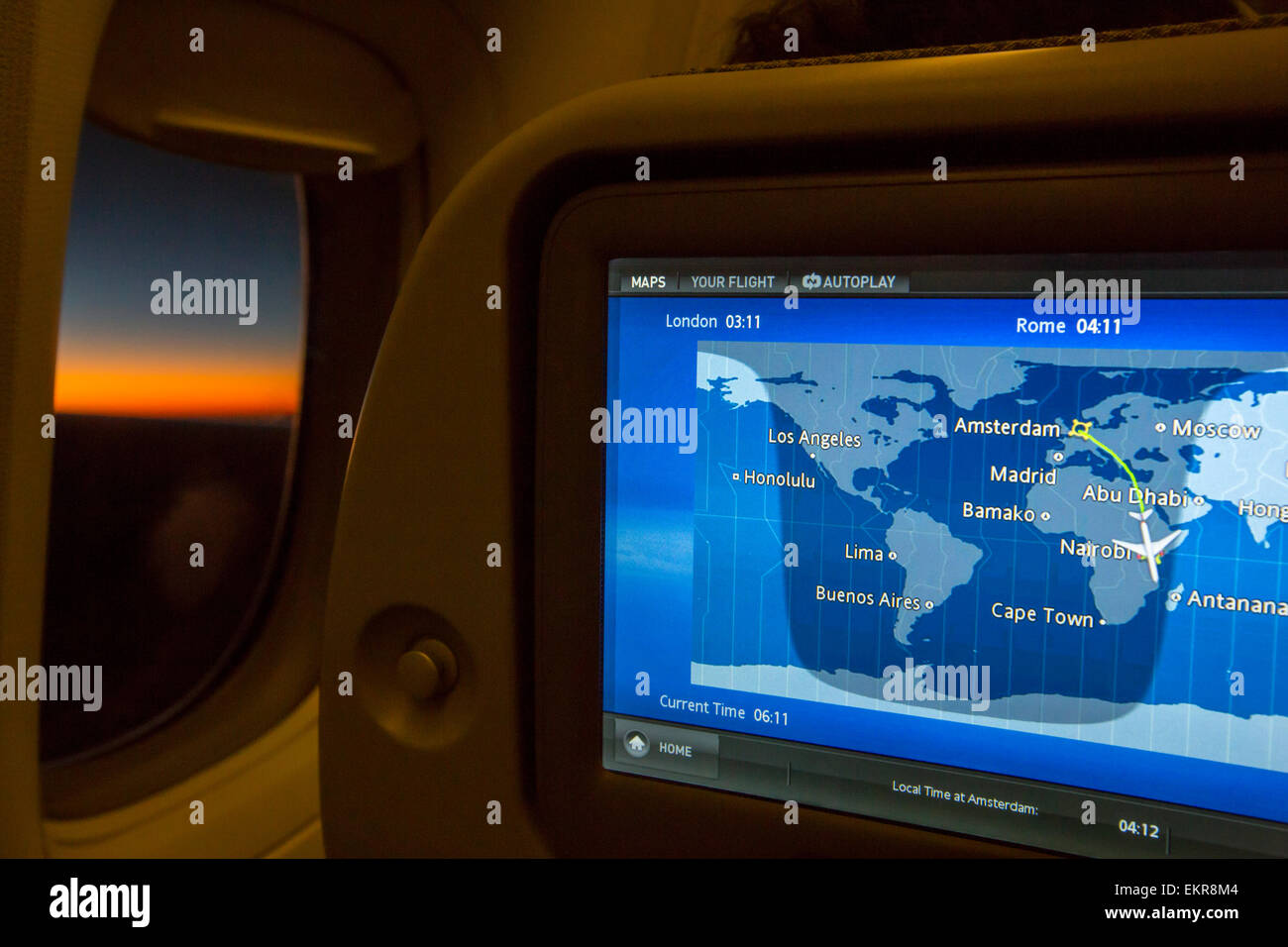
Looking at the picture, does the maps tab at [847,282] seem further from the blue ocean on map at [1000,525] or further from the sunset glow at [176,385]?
the sunset glow at [176,385]

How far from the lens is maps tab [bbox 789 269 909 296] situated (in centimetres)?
76

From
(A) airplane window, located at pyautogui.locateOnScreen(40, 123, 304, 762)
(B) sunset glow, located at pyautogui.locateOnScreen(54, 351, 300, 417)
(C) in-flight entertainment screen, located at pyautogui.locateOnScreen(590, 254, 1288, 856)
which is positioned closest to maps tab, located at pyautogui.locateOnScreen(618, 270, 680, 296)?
(C) in-flight entertainment screen, located at pyautogui.locateOnScreen(590, 254, 1288, 856)

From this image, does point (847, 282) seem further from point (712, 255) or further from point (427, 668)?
point (427, 668)

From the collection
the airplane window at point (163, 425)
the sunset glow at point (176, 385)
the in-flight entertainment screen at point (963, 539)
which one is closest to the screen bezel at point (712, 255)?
the in-flight entertainment screen at point (963, 539)

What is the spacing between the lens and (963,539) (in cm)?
75

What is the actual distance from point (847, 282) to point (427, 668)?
521 mm

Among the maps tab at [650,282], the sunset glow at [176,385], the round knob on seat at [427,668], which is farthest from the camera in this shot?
the sunset glow at [176,385]

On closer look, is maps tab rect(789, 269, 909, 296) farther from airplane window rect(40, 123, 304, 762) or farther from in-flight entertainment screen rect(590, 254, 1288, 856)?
airplane window rect(40, 123, 304, 762)

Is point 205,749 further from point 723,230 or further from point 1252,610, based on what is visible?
point 1252,610

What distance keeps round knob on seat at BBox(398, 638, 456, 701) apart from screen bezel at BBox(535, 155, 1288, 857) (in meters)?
0.09

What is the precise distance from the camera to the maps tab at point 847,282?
759mm

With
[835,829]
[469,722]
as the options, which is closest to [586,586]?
[469,722]

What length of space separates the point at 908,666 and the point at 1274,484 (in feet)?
0.93

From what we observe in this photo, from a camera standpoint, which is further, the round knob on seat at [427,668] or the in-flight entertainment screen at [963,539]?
the round knob on seat at [427,668]
